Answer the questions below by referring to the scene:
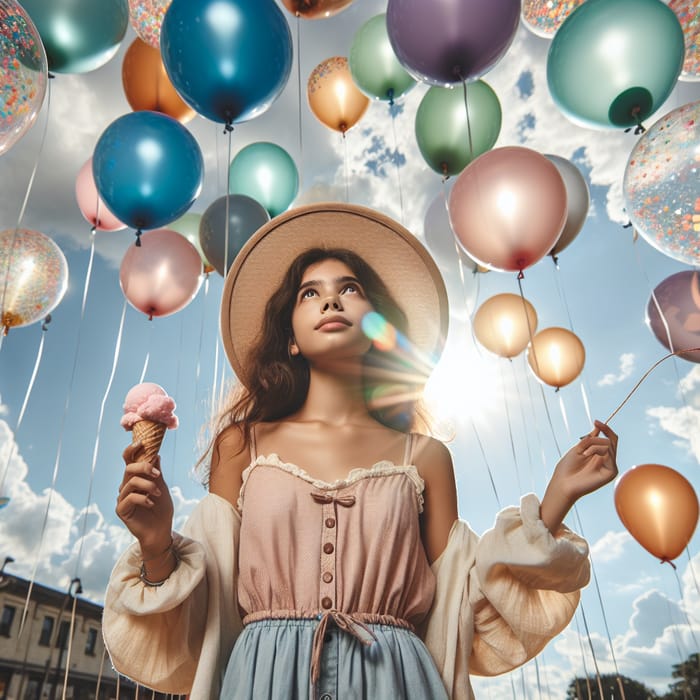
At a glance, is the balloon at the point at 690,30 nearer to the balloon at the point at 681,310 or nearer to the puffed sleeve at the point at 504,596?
the balloon at the point at 681,310

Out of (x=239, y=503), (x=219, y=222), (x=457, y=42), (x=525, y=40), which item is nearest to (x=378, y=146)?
(x=525, y=40)

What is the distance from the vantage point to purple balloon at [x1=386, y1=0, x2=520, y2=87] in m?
2.26

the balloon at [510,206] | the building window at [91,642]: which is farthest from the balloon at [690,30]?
the building window at [91,642]

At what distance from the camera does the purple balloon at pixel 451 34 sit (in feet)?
7.43

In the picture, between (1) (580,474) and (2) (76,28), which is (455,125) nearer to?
(2) (76,28)

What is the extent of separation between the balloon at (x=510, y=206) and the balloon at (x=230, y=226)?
1.19 metres

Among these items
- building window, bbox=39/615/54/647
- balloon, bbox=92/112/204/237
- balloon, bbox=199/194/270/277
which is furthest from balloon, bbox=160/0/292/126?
building window, bbox=39/615/54/647

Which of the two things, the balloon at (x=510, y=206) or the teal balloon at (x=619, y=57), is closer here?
the balloon at (x=510, y=206)

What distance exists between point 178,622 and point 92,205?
2919mm

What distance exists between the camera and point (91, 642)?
82.3ft

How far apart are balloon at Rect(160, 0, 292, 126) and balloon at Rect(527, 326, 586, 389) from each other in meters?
2.54

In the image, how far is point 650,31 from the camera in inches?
93.6

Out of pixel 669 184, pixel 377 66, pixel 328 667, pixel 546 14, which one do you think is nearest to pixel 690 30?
pixel 546 14

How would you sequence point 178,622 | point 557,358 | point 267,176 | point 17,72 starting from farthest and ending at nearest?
point 557,358, point 267,176, point 17,72, point 178,622
